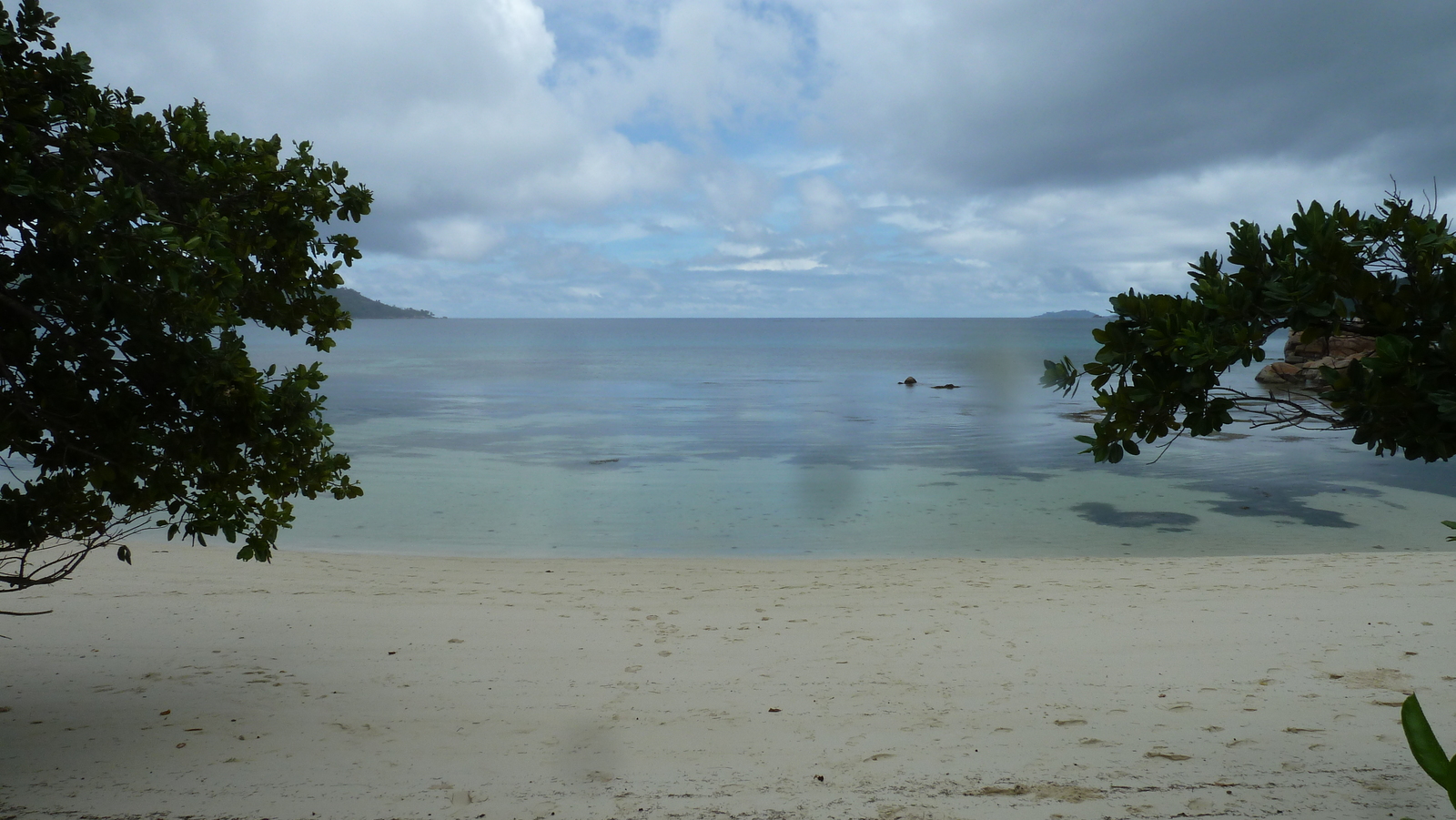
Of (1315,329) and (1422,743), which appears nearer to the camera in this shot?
(1422,743)

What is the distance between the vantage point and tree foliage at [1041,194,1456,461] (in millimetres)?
2699

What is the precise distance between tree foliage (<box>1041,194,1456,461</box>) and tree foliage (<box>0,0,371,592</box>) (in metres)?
3.37

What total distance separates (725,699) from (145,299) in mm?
Answer: 4122

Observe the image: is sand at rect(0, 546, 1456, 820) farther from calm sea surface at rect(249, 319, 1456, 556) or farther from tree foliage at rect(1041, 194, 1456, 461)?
calm sea surface at rect(249, 319, 1456, 556)

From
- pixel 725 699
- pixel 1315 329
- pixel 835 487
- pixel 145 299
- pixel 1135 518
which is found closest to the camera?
pixel 1315 329

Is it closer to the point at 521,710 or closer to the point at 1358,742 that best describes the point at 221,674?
the point at 521,710

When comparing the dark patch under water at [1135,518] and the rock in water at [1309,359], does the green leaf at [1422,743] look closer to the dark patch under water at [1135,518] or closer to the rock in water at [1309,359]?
the dark patch under water at [1135,518]

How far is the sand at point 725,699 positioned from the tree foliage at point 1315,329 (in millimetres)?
2336

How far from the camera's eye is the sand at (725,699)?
15.3ft

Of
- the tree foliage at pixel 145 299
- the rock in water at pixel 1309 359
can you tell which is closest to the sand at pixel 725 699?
the tree foliage at pixel 145 299

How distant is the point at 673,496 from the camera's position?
18.4 meters

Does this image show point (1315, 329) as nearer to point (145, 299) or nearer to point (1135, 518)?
point (145, 299)

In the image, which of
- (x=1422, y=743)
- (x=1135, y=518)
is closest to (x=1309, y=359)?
(x=1135, y=518)

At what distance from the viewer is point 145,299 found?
3.68 metres
